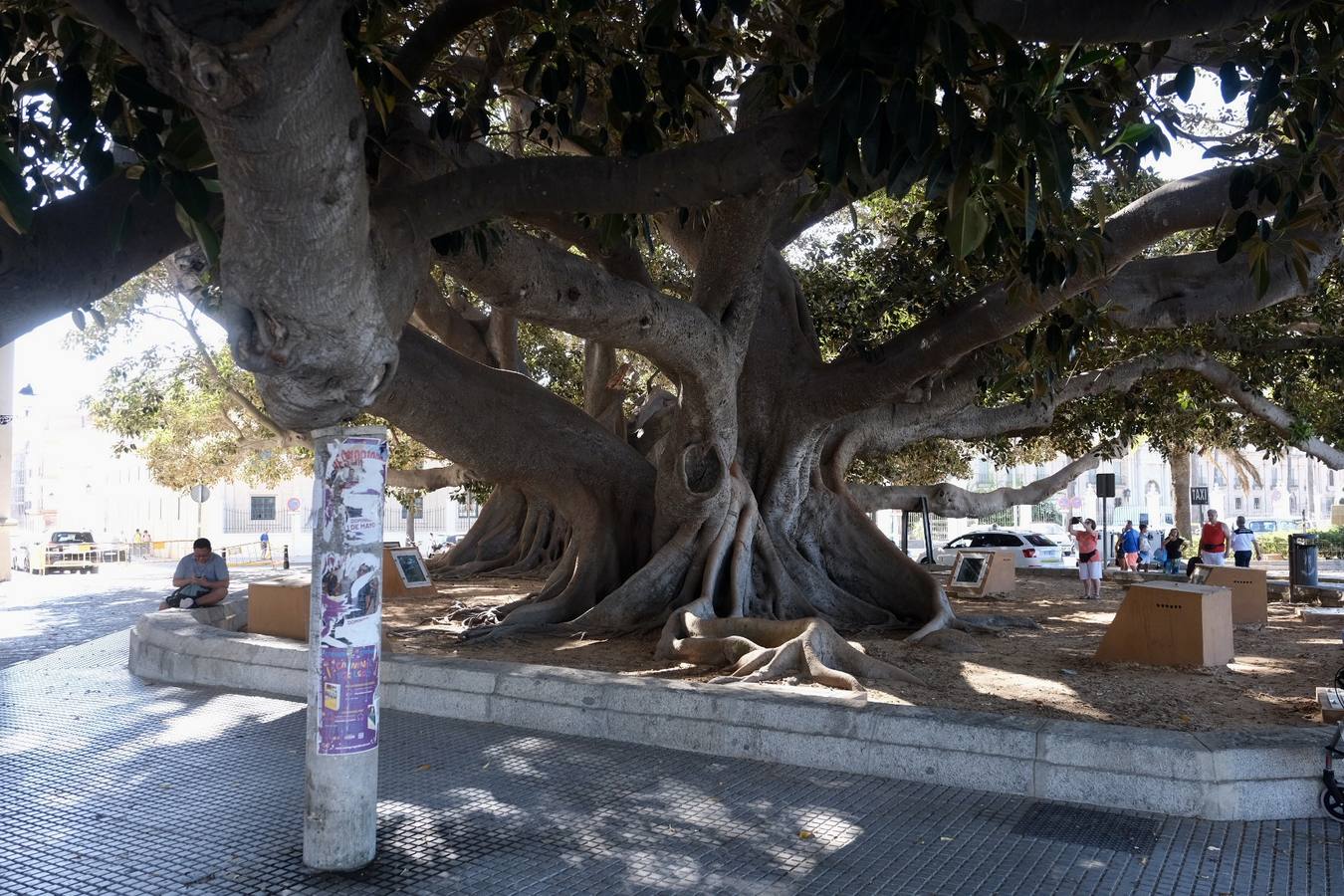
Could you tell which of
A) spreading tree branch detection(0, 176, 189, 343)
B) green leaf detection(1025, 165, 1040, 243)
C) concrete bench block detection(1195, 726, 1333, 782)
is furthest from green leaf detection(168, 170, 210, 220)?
concrete bench block detection(1195, 726, 1333, 782)

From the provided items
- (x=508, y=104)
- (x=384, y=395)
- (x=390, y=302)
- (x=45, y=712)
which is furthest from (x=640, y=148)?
(x=508, y=104)

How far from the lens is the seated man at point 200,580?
1131 centimetres

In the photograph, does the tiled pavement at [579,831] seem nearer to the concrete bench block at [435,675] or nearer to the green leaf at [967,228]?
the concrete bench block at [435,675]

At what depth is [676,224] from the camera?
12.7 metres

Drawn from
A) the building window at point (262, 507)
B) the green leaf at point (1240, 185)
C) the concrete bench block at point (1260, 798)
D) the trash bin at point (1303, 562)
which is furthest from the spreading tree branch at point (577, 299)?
the building window at point (262, 507)

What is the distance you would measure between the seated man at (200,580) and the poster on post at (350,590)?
764 centimetres

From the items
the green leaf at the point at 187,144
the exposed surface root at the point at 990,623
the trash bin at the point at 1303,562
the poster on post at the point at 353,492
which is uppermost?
the green leaf at the point at 187,144

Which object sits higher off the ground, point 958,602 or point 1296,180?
point 1296,180

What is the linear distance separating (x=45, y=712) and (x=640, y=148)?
5.70 metres

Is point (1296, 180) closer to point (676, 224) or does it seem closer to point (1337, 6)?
point (1337, 6)

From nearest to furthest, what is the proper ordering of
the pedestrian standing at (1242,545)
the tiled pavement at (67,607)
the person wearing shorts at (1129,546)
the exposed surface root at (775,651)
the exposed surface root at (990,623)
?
the exposed surface root at (775,651) → the exposed surface root at (990,623) → the tiled pavement at (67,607) → the pedestrian standing at (1242,545) → the person wearing shorts at (1129,546)

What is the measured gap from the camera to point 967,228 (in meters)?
4.52

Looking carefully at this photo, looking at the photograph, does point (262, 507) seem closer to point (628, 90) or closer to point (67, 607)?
point (67, 607)

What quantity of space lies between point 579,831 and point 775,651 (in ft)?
10.3
